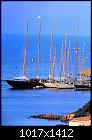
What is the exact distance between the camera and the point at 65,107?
1167 cm

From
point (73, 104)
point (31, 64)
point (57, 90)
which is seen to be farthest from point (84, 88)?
point (31, 64)

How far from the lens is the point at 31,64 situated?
849 inches

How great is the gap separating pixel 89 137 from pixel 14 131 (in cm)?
50

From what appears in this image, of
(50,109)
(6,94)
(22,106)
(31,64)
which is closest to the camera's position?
(50,109)

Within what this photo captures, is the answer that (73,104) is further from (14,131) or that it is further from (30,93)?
(14,131)

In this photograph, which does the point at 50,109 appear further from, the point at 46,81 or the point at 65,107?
the point at 46,81

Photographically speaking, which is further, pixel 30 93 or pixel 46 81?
pixel 46 81

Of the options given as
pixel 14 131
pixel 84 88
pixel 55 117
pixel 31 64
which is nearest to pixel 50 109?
pixel 55 117

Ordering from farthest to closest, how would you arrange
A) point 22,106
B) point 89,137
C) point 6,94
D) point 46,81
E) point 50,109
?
point 46,81
point 6,94
point 22,106
point 50,109
point 89,137

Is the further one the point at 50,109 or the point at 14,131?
the point at 50,109

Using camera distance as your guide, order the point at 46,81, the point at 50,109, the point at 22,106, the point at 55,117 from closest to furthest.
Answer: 1. the point at 55,117
2. the point at 50,109
3. the point at 22,106
4. the point at 46,81

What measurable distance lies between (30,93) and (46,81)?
144cm

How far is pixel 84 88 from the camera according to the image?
1412 cm

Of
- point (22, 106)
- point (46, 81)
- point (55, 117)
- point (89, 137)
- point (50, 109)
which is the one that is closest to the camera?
point (89, 137)
